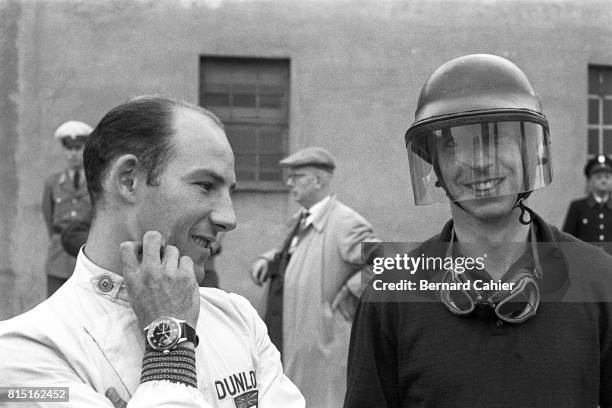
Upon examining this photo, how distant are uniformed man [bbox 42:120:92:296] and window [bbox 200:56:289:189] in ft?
13.3

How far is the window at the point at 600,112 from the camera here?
12742 millimetres

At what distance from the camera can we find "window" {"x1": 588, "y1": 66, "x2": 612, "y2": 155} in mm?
12742

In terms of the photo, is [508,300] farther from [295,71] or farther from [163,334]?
[295,71]

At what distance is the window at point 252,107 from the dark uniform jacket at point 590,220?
3803 millimetres

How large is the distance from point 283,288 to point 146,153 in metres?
4.95

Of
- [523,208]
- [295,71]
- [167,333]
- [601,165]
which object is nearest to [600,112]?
[601,165]

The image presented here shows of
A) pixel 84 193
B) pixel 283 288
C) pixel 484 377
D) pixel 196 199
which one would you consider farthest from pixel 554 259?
pixel 84 193

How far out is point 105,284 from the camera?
211 cm

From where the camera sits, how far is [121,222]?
6.98ft

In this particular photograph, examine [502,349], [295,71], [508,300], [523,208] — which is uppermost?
[295,71]

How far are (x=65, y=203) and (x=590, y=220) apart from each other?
15.1 feet

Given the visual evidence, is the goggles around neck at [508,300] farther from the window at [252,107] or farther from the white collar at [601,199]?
the window at [252,107]

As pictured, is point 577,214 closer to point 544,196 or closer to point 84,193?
point 544,196

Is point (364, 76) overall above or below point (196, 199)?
above
